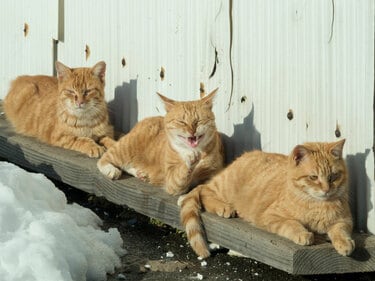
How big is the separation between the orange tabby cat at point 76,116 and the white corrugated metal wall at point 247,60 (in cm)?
21

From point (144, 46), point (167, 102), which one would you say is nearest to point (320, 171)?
point (167, 102)

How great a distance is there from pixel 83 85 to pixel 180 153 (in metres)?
1.59

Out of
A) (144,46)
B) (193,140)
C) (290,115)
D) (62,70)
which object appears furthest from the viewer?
(62,70)

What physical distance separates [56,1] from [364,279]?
425 cm

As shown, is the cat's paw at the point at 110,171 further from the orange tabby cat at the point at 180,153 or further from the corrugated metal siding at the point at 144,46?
the corrugated metal siding at the point at 144,46

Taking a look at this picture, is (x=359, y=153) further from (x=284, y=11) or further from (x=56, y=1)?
(x=56, y=1)

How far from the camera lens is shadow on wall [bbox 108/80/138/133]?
24.4ft

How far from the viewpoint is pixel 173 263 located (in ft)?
18.7

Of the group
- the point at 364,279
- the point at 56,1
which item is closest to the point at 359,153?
the point at 364,279

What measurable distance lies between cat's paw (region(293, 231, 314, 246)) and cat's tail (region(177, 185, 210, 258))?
30.7 inches

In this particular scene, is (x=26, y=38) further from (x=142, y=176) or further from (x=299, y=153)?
(x=299, y=153)

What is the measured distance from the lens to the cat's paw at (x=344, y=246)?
4.92 m

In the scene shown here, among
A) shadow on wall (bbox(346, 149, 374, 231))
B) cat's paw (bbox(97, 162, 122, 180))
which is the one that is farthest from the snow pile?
shadow on wall (bbox(346, 149, 374, 231))

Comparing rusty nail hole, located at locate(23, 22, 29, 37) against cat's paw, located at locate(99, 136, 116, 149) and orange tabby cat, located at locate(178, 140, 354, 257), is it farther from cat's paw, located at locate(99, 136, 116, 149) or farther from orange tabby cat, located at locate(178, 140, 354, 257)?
orange tabby cat, located at locate(178, 140, 354, 257)
